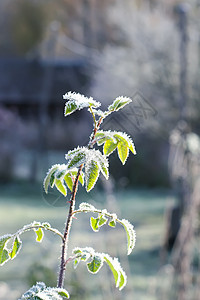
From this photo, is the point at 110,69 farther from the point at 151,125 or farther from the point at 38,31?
the point at 38,31

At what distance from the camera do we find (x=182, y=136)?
2.20m

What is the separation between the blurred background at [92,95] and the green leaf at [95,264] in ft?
9.59

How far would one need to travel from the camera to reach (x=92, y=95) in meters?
6.42

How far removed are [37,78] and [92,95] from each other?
1.71 m

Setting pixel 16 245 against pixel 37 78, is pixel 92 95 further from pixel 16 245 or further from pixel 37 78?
pixel 16 245

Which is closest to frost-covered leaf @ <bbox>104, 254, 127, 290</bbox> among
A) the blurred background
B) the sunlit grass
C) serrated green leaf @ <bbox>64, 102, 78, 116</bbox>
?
serrated green leaf @ <bbox>64, 102, 78, 116</bbox>

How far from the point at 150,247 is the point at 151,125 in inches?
67.1

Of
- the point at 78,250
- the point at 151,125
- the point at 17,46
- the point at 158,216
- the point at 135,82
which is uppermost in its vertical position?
the point at 17,46

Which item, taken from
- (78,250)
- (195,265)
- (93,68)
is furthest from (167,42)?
(78,250)

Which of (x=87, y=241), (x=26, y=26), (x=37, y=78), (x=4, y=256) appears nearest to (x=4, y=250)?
(x=4, y=256)

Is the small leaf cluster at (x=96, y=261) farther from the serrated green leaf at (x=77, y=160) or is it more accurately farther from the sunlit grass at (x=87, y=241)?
the sunlit grass at (x=87, y=241)

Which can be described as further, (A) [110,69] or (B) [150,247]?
(A) [110,69]

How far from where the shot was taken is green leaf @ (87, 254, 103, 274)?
39 centimetres

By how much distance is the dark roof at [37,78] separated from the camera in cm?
721
